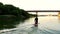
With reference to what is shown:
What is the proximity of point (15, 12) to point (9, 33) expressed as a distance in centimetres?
8863

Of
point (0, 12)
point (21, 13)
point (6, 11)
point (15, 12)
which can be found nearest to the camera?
point (0, 12)

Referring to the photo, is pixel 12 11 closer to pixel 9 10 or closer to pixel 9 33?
pixel 9 10

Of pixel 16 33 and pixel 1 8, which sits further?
pixel 1 8

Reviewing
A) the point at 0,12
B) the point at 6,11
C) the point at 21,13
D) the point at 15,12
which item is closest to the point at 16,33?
the point at 0,12

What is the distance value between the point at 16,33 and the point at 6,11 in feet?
264

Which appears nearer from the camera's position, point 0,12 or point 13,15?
point 0,12

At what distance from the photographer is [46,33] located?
3183 centimetres

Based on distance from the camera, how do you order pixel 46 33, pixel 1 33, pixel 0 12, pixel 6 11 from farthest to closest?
pixel 6 11, pixel 0 12, pixel 46 33, pixel 1 33

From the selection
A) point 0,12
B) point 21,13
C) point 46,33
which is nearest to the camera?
point 46,33

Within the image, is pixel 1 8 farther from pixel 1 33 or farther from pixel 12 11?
pixel 1 33

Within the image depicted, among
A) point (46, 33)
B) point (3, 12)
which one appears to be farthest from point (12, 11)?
point (46, 33)

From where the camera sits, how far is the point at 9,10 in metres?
114

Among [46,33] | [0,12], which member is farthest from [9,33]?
[0,12]

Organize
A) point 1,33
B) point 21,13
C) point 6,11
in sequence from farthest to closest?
point 21,13 < point 6,11 < point 1,33
